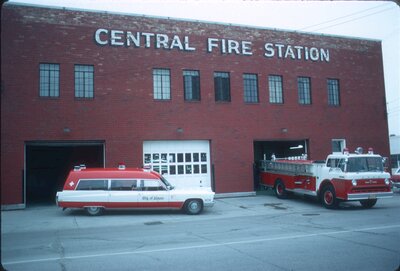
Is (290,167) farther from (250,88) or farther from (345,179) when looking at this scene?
(250,88)

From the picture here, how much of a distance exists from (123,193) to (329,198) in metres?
8.65

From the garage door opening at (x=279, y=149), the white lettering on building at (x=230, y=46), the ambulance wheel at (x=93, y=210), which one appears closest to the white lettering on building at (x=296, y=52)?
the white lettering on building at (x=230, y=46)

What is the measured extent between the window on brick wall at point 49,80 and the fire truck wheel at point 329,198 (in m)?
13.1

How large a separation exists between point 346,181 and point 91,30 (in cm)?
1372

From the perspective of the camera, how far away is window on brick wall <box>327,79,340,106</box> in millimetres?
22766

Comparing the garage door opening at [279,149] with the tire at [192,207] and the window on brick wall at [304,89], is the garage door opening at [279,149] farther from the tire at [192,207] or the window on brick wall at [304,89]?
the tire at [192,207]

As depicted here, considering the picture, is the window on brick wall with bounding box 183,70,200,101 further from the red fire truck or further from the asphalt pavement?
the asphalt pavement

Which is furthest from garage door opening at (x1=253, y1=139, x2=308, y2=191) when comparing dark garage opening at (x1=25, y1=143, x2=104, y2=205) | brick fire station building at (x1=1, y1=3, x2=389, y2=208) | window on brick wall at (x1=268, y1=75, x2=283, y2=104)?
dark garage opening at (x1=25, y1=143, x2=104, y2=205)

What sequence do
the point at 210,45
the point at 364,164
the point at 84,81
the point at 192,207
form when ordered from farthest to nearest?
the point at 210,45 < the point at 84,81 < the point at 364,164 < the point at 192,207

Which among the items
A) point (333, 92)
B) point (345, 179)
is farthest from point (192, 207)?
point (333, 92)

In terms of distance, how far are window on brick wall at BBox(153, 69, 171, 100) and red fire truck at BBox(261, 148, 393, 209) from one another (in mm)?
7616

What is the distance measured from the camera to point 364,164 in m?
14.9

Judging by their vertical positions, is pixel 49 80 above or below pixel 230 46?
below

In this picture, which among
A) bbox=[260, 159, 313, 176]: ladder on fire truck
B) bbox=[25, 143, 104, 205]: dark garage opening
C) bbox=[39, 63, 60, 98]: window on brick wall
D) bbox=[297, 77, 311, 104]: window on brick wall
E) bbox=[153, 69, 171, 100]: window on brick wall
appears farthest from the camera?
bbox=[297, 77, 311, 104]: window on brick wall
